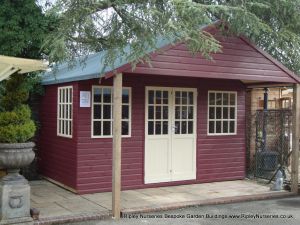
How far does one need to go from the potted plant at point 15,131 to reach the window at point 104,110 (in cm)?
197

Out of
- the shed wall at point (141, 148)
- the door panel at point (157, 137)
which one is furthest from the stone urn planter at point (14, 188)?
the door panel at point (157, 137)

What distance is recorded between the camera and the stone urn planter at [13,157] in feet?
19.3

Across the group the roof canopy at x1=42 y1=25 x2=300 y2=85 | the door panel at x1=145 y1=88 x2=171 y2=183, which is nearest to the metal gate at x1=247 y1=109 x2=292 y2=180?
the roof canopy at x1=42 y1=25 x2=300 y2=85

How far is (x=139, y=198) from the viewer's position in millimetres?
7703

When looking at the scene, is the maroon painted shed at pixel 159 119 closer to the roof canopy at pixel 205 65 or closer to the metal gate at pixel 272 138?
the roof canopy at pixel 205 65

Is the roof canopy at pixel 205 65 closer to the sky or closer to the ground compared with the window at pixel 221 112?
closer to the sky

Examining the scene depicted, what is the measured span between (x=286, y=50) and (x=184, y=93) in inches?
118

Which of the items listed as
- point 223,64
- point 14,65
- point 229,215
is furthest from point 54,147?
point 229,215

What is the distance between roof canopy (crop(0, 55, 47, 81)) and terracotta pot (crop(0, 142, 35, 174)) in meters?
0.95

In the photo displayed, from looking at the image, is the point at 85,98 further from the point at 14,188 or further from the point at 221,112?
the point at 221,112

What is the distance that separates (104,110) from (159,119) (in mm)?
1217

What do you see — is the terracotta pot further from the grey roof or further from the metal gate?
the metal gate

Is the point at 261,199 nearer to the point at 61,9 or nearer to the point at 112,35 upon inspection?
the point at 112,35

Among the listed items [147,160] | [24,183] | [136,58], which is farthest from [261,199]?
[24,183]
